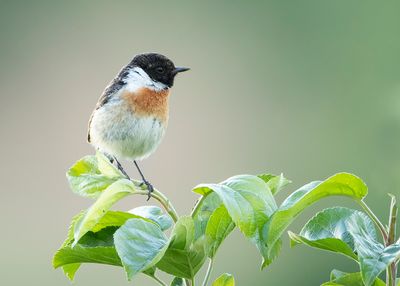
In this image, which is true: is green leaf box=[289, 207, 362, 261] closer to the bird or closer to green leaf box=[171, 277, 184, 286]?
green leaf box=[171, 277, 184, 286]

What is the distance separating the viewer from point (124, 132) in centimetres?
389

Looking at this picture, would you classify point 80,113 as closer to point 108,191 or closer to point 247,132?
point 247,132

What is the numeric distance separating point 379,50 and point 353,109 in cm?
161

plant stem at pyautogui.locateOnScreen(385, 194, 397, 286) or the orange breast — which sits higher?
plant stem at pyautogui.locateOnScreen(385, 194, 397, 286)

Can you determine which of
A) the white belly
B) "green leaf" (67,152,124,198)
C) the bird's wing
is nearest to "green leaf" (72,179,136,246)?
"green leaf" (67,152,124,198)

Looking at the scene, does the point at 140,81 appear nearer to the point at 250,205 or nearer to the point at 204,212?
the point at 204,212

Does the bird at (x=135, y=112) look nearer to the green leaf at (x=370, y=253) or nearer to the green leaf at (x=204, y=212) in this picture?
the green leaf at (x=204, y=212)

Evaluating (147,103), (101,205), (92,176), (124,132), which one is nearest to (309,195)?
(101,205)

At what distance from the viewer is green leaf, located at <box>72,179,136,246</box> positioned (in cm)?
154

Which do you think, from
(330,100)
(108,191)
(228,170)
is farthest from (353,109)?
(108,191)

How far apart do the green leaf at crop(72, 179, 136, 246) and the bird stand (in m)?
2.11

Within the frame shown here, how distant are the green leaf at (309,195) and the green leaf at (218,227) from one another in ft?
0.42

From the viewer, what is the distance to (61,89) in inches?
578

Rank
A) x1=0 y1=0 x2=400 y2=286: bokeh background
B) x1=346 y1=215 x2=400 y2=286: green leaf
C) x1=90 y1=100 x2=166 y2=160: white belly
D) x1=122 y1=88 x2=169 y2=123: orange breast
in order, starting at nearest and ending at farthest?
x1=346 y1=215 x2=400 y2=286: green leaf < x1=90 y1=100 x2=166 y2=160: white belly < x1=122 y1=88 x2=169 y2=123: orange breast < x1=0 y1=0 x2=400 y2=286: bokeh background
